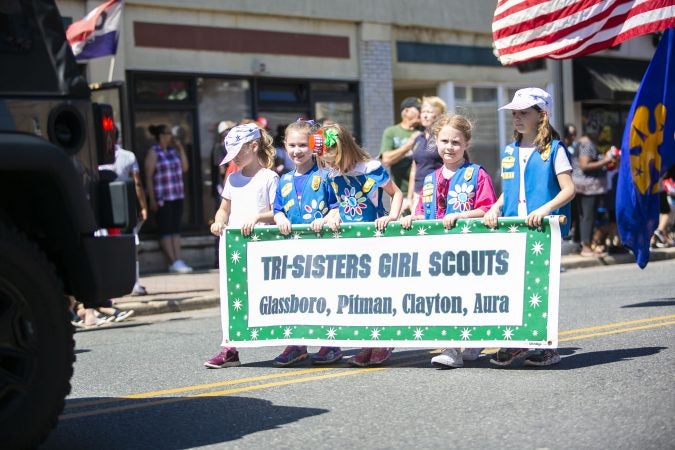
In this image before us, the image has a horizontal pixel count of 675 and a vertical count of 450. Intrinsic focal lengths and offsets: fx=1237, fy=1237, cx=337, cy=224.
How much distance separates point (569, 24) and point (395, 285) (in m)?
4.32

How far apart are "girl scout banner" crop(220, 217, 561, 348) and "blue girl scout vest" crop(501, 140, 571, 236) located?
316mm

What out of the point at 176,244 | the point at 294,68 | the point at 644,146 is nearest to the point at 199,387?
the point at 644,146

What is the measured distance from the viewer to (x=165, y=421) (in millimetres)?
6262

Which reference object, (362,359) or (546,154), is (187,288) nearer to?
(362,359)

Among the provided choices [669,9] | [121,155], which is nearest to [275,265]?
[669,9]

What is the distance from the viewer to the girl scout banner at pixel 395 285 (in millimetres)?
7539

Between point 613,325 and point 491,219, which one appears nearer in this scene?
point 491,219

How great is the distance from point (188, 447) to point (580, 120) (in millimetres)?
22325

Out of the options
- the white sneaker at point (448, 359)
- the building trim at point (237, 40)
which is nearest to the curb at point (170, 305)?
the building trim at point (237, 40)

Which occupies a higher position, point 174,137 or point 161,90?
point 161,90

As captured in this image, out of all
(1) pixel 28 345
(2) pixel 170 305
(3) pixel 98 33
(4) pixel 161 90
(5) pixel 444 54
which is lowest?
(2) pixel 170 305

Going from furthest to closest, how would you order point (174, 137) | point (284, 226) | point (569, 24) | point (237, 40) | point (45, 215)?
point (237, 40)
point (174, 137)
point (569, 24)
point (284, 226)
point (45, 215)

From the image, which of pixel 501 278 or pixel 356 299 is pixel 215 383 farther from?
pixel 501 278

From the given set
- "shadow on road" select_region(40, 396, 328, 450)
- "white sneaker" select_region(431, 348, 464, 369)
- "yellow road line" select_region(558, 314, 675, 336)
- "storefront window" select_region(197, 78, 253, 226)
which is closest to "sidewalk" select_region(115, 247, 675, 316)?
"storefront window" select_region(197, 78, 253, 226)
